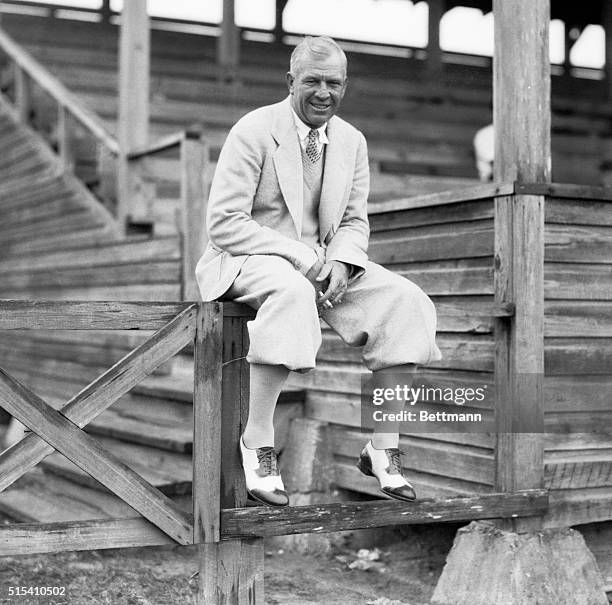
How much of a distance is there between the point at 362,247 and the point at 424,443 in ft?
6.12

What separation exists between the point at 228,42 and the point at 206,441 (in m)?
8.93

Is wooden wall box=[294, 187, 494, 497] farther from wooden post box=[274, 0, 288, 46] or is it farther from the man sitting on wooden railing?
wooden post box=[274, 0, 288, 46]

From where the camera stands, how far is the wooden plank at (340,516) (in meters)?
4.50

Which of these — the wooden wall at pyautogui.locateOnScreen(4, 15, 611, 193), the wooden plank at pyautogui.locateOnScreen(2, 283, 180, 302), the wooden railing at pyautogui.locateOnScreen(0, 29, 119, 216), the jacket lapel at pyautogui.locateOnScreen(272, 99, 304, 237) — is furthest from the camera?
the wooden wall at pyautogui.locateOnScreen(4, 15, 611, 193)

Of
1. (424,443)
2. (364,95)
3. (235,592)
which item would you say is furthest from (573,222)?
(364,95)

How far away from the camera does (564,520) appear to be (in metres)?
5.60

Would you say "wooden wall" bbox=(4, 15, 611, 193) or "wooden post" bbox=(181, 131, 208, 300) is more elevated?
"wooden wall" bbox=(4, 15, 611, 193)

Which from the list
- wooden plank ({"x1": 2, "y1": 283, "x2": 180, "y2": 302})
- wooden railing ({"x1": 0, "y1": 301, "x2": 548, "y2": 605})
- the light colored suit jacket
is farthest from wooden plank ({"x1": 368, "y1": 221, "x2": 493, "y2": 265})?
wooden railing ({"x1": 0, "y1": 301, "x2": 548, "y2": 605})

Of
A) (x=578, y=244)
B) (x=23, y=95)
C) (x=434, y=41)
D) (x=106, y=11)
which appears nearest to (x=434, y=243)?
(x=578, y=244)

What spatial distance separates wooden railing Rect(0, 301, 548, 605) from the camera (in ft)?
14.1

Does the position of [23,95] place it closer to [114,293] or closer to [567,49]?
[114,293]

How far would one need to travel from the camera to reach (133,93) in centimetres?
849

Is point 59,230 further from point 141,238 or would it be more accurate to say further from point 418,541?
point 418,541

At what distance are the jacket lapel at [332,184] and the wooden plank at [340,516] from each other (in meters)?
1.04
